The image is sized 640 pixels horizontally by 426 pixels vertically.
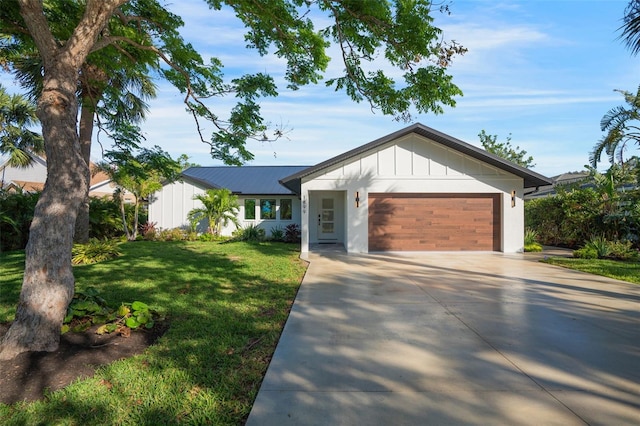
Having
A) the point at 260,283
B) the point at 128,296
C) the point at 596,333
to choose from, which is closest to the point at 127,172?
the point at 128,296

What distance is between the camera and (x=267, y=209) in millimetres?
19547

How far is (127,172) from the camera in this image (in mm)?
8125

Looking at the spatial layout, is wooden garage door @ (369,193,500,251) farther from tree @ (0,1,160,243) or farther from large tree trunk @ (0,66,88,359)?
large tree trunk @ (0,66,88,359)

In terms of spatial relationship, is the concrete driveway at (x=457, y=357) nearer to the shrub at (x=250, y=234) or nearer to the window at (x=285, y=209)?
the shrub at (x=250, y=234)

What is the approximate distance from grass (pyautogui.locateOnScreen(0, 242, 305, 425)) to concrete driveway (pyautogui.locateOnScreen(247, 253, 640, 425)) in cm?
32

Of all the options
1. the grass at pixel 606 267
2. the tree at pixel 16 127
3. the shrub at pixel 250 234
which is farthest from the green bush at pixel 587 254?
the tree at pixel 16 127

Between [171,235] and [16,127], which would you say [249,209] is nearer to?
[171,235]

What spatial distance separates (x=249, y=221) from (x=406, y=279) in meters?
12.7

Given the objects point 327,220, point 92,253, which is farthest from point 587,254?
point 92,253

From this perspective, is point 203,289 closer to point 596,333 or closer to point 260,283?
point 260,283

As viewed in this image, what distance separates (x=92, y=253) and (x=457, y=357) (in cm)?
1091

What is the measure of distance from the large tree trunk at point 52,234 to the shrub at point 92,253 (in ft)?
24.8

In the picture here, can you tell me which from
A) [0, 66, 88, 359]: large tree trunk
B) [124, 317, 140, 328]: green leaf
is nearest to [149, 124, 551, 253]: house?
[124, 317, 140, 328]: green leaf

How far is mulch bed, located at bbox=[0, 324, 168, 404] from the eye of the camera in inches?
123
